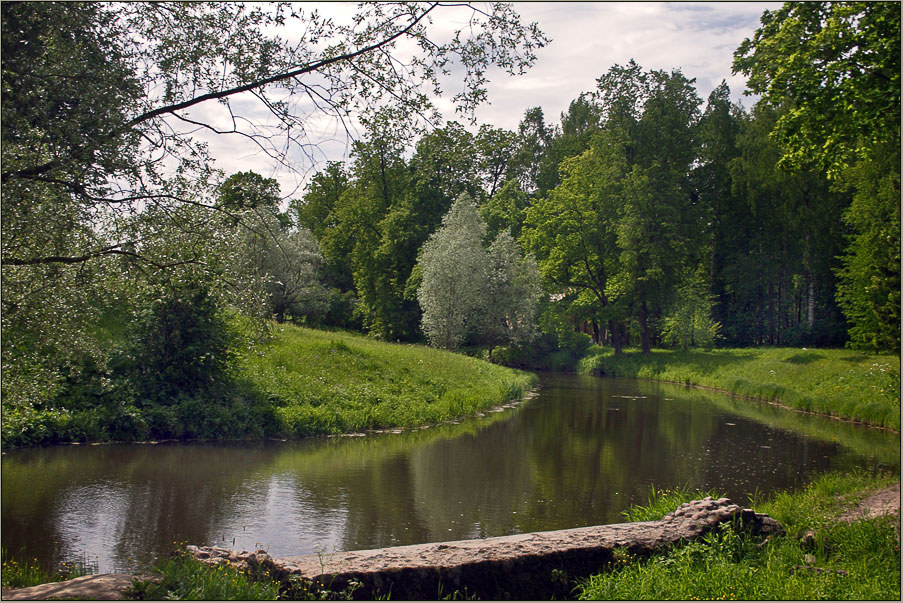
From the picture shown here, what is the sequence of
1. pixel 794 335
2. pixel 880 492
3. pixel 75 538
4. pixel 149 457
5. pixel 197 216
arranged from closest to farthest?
pixel 197 216, pixel 75 538, pixel 880 492, pixel 149 457, pixel 794 335

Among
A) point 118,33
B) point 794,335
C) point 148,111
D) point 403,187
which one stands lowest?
point 794,335

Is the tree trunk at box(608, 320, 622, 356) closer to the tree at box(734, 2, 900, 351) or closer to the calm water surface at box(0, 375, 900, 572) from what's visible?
the calm water surface at box(0, 375, 900, 572)

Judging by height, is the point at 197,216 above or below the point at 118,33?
below

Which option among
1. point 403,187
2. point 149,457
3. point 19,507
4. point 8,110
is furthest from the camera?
point 403,187

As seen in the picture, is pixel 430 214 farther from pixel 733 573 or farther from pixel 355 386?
pixel 733 573

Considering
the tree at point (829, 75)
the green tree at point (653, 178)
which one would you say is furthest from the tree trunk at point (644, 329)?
the tree at point (829, 75)

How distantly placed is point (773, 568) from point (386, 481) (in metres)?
7.89

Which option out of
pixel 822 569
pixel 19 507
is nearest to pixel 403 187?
pixel 19 507

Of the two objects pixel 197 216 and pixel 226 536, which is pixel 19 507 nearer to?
pixel 226 536

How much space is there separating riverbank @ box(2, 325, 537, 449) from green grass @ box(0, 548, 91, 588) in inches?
107

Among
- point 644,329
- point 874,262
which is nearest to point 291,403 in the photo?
point 874,262

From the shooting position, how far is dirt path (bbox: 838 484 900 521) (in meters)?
9.20

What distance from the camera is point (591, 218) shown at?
1671 inches

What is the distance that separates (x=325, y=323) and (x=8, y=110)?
45285mm
